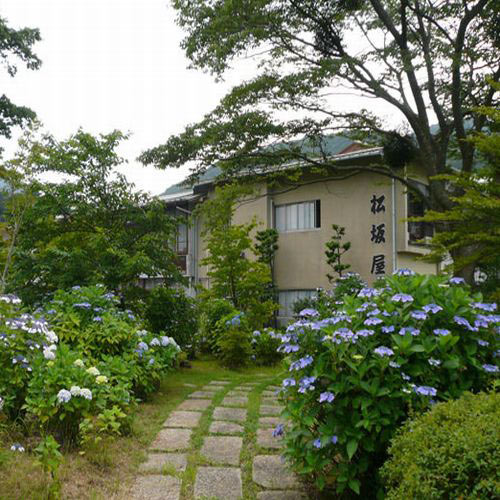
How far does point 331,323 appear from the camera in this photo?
306cm

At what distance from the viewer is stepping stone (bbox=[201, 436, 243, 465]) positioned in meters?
3.61

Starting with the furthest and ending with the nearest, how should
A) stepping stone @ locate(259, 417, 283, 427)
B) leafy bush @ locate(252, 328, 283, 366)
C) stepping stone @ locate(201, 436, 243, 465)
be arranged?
1. leafy bush @ locate(252, 328, 283, 366)
2. stepping stone @ locate(259, 417, 283, 427)
3. stepping stone @ locate(201, 436, 243, 465)

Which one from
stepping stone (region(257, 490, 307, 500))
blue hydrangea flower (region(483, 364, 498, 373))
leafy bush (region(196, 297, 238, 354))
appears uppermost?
blue hydrangea flower (region(483, 364, 498, 373))

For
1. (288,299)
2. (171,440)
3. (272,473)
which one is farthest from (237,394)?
(288,299)

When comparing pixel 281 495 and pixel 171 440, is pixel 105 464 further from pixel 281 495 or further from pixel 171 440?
pixel 281 495

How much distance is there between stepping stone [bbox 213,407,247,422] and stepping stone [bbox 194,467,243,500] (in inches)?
51.2

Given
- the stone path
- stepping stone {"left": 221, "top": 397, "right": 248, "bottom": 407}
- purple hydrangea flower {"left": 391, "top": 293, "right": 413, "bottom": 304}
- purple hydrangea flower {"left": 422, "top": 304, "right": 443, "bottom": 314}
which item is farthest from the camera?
stepping stone {"left": 221, "top": 397, "right": 248, "bottom": 407}

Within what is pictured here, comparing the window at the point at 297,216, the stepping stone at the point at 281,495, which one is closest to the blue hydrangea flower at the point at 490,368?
the stepping stone at the point at 281,495

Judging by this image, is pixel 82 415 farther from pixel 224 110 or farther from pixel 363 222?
pixel 363 222

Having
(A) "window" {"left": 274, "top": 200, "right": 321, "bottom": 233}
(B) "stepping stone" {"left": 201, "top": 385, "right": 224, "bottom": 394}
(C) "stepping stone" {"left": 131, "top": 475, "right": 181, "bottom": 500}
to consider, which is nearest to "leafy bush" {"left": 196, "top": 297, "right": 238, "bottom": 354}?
(B) "stepping stone" {"left": 201, "top": 385, "right": 224, "bottom": 394}

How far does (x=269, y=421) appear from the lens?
4.66 metres

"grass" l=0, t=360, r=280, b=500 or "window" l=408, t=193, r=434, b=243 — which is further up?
"window" l=408, t=193, r=434, b=243

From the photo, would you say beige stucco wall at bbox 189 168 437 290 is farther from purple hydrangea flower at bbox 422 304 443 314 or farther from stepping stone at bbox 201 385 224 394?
purple hydrangea flower at bbox 422 304 443 314

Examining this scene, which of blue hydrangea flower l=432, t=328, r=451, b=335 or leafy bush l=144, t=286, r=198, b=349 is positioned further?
leafy bush l=144, t=286, r=198, b=349
